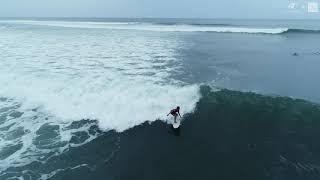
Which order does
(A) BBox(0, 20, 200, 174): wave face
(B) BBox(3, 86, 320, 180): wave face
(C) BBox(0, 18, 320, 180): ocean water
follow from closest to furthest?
1. (B) BBox(3, 86, 320, 180): wave face
2. (C) BBox(0, 18, 320, 180): ocean water
3. (A) BBox(0, 20, 200, 174): wave face

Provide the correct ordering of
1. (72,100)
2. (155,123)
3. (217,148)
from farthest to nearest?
1. (72,100)
2. (155,123)
3. (217,148)

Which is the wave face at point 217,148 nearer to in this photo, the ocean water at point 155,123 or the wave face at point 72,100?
the ocean water at point 155,123

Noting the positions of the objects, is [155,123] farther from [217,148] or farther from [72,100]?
[72,100]

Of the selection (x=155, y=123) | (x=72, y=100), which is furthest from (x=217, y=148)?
(x=72, y=100)

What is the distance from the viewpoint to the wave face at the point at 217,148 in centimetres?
1364

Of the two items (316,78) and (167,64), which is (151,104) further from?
(316,78)

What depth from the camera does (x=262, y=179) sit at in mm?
13039

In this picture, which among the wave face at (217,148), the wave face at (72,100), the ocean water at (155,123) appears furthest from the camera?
the wave face at (72,100)

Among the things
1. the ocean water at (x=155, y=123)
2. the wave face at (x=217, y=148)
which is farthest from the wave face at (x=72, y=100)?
the wave face at (x=217, y=148)

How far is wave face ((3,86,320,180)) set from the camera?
13641 mm

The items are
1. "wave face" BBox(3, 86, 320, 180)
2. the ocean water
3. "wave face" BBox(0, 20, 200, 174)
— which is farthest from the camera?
"wave face" BBox(0, 20, 200, 174)

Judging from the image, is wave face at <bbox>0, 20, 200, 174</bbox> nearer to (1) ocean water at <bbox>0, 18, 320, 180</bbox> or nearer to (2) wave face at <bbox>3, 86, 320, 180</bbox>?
(1) ocean water at <bbox>0, 18, 320, 180</bbox>

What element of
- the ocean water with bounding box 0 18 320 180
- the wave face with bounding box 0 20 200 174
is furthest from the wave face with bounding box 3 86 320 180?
the wave face with bounding box 0 20 200 174

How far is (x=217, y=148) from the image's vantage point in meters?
15.5
